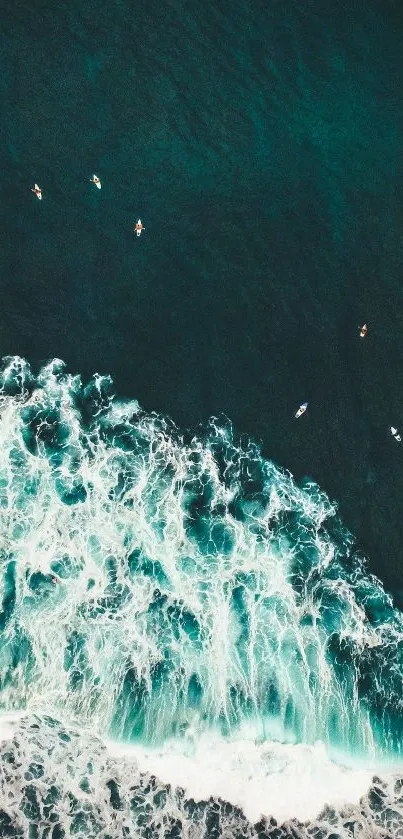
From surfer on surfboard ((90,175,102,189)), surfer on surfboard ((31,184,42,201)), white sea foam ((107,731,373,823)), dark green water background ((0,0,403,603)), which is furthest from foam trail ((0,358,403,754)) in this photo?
surfer on surfboard ((90,175,102,189))

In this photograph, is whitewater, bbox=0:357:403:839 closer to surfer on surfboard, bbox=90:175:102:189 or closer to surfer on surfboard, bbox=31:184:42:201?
surfer on surfboard, bbox=31:184:42:201

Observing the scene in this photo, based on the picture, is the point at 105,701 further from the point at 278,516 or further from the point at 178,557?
the point at 278,516

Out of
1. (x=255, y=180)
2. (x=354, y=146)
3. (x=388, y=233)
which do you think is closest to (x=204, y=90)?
(x=255, y=180)

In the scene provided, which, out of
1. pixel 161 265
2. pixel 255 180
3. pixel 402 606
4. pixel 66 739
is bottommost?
pixel 66 739

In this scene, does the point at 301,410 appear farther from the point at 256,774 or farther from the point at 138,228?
the point at 256,774

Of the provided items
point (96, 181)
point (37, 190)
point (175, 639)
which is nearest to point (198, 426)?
point (175, 639)

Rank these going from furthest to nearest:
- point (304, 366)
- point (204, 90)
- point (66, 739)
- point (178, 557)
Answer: point (204, 90)
point (304, 366)
point (178, 557)
point (66, 739)

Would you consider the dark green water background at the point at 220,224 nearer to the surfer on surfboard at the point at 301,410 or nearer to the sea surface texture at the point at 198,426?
the sea surface texture at the point at 198,426
